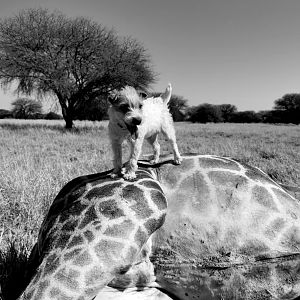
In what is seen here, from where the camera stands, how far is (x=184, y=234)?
2.56 metres

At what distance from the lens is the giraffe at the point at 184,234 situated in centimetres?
229

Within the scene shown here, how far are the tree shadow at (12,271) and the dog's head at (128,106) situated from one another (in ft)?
5.00

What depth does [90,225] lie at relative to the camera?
227cm

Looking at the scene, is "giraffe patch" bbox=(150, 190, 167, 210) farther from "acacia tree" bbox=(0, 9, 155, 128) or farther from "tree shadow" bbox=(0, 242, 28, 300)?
"acacia tree" bbox=(0, 9, 155, 128)

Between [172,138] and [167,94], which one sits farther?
[167,94]

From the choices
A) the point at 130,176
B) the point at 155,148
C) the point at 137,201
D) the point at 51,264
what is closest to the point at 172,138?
the point at 155,148

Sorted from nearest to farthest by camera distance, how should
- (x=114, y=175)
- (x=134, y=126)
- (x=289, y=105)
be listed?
(x=134, y=126)
(x=114, y=175)
(x=289, y=105)

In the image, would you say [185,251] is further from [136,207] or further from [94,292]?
[94,292]

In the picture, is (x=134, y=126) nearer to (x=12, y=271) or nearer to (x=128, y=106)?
(x=128, y=106)

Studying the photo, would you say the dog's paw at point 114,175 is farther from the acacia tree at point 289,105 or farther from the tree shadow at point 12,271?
the acacia tree at point 289,105

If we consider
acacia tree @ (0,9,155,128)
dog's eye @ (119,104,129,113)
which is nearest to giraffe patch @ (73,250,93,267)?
dog's eye @ (119,104,129,113)

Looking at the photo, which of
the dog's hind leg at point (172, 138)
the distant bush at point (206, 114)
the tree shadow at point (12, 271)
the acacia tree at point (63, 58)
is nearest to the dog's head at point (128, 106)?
the dog's hind leg at point (172, 138)

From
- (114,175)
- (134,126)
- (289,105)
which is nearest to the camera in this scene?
(134,126)

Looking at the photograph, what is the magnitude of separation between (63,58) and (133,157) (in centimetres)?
2942
